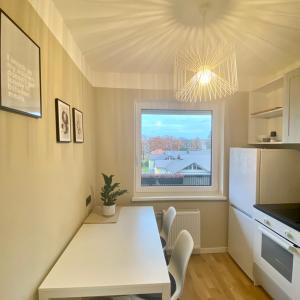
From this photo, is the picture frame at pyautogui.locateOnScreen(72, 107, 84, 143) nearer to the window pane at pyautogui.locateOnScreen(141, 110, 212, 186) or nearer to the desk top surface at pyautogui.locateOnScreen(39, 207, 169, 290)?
the desk top surface at pyautogui.locateOnScreen(39, 207, 169, 290)

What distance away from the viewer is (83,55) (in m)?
2.28

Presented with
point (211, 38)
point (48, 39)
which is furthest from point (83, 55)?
point (211, 38)

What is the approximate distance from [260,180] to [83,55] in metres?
2.21

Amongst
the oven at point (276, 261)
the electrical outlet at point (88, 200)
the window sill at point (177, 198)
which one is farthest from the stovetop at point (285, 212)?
the electrical outlet at point (88, 200)

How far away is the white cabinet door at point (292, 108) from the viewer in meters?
2.13

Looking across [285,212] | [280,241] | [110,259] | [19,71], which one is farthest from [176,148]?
[19,71]

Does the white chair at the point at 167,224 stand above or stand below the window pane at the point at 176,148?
below

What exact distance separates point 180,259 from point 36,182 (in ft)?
3.68

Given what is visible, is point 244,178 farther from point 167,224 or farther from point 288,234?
point 167,224

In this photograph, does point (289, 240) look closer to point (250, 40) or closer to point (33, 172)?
point (250, 40)

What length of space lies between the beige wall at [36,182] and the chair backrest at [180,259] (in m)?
0.85

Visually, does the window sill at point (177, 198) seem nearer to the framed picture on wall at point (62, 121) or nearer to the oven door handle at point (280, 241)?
the oven door handle at point (280, 241)

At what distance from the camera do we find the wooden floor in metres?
2.18

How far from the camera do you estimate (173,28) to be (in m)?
1.72
